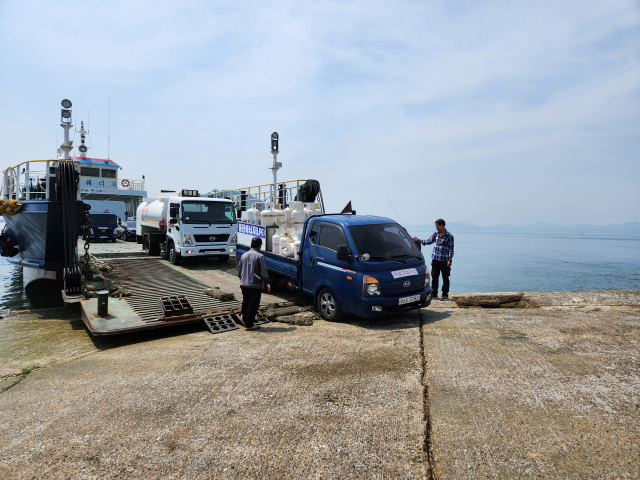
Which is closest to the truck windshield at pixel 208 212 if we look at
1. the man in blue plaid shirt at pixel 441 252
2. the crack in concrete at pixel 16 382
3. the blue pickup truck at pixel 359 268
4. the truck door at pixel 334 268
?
the blue pickup truck at pixel 359 268

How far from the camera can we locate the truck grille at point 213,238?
535 inches

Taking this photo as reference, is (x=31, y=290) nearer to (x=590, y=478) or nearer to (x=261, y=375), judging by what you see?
(x=261, y=375)

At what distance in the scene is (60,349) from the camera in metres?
6.69

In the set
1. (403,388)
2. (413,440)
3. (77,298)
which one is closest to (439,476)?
(413,440)

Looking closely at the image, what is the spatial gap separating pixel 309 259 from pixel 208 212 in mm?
7171

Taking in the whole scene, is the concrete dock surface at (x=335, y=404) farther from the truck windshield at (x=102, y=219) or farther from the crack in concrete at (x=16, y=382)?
the truck windshield at (x=102, y=219)

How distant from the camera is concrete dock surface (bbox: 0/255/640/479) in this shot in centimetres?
296

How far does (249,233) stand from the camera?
10422mm

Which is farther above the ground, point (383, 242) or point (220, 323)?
point (383, 242)

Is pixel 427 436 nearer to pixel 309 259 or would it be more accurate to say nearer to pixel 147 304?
pixel 309 259

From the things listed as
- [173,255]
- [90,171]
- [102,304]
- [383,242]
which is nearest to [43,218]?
[173,255]

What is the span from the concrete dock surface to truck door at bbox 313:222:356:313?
662 mm

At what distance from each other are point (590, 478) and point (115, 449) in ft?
11.9

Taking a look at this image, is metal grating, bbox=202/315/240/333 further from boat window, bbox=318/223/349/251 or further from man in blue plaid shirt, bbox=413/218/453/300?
man in blue plaid shirt, bbox=413/218/453/300
